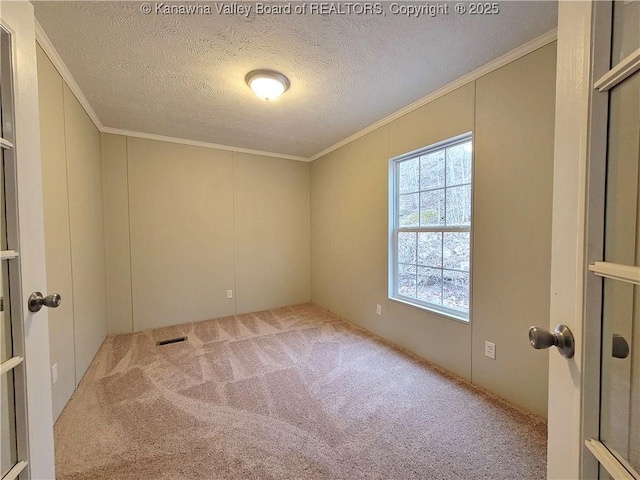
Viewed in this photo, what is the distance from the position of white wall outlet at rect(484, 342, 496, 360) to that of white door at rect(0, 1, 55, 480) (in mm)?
2365

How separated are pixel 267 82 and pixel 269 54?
23cm

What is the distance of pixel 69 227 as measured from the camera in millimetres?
1989

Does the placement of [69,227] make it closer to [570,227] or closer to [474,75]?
[570,227]

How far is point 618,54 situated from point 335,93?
196 cm

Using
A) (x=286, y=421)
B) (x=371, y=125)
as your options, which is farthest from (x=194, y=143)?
(x=286, y=421)

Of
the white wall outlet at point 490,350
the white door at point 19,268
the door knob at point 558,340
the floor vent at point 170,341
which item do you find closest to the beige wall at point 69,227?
the floor vent at point 170,341

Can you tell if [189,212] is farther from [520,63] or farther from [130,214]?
[520,63]

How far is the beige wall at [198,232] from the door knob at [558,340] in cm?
354

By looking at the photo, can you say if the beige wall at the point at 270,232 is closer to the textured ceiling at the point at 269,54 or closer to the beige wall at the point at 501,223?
the textured ceiling at the point at 269,54

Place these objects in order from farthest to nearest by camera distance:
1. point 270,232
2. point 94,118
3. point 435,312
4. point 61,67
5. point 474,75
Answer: point 270,232, point 94,118, point 435,312, point 474,75, point 61,67

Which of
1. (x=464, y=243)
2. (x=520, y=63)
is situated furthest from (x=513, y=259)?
(x=520, y=63)

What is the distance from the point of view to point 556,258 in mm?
655

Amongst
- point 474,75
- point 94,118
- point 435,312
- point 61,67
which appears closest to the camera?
point 61,67

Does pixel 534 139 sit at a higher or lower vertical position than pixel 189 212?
higher
